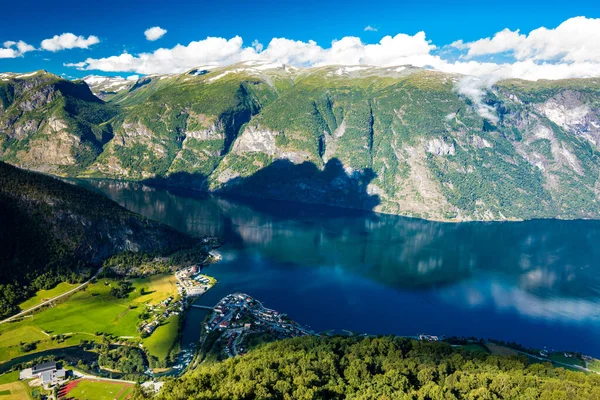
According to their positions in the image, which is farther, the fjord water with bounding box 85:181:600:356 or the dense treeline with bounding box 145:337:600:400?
the fjord water with bounding box 85:181:600:356

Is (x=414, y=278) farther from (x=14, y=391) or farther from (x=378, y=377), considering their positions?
(x=14, y=391)

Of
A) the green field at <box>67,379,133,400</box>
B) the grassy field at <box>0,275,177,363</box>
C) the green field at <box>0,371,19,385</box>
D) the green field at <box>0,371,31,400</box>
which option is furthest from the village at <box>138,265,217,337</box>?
the green field at <box>0,371,31,400</box>

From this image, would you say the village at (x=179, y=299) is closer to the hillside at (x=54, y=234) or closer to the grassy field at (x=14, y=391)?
the hillside at (x=54, y=234)

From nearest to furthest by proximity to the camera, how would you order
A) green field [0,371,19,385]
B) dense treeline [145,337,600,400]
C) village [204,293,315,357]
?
dense treeline [145,337,600,400], green field [0,371,19,385], village [204,293,315,357]

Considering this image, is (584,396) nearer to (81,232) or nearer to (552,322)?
(552,322)

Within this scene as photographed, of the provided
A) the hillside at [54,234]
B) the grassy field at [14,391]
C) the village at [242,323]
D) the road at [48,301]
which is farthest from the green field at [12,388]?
the village at [242,323]

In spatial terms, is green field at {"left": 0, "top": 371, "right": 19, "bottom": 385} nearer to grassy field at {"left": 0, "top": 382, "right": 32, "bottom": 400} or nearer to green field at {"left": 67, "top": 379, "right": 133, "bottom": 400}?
grassy field at {"left": 0, "top": 382, "right": 32, "bottom": 400}
